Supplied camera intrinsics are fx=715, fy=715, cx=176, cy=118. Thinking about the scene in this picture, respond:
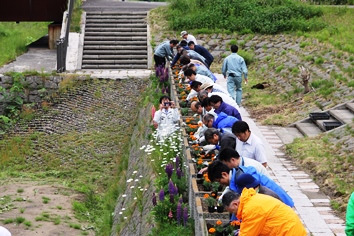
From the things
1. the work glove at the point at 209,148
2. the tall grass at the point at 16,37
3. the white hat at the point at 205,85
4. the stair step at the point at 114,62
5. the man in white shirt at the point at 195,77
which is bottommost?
the tall grass at the point at 16,37

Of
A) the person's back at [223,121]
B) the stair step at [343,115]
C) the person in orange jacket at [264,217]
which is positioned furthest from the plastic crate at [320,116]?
the person in orange jacket at [264,217]

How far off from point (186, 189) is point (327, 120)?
590 centimetres

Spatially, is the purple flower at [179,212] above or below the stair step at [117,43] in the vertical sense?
above

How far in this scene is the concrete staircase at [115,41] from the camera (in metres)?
25.4

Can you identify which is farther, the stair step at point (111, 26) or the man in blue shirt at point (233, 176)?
the stair step at point (111, 26)

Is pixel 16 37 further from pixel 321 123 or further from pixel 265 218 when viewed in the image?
pixel 265 218

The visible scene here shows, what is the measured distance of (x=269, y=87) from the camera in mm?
20547

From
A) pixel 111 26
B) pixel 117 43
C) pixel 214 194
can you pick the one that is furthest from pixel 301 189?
pixel 111 26

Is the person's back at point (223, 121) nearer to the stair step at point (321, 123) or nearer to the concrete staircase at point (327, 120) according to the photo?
the concrete staircase at point (327, 120)

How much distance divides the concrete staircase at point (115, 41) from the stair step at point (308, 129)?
10373 millimetres

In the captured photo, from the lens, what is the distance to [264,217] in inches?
249

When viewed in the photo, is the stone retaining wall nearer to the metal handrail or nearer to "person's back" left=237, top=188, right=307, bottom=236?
the metal handrail

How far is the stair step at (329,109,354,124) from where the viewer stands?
48.9ft

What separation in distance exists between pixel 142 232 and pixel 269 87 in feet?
34.1
